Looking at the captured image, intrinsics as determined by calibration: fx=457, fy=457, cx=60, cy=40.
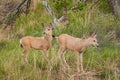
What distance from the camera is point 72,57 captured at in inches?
352

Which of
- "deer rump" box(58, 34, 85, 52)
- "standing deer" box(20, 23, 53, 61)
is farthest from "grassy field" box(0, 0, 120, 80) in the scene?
"deer rump" box(58, 34, 85, 52)

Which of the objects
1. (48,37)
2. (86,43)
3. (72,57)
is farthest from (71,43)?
(48,37)

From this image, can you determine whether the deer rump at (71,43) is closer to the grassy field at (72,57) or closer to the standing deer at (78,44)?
the standing deer at (78,44)

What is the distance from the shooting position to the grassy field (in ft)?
27.3

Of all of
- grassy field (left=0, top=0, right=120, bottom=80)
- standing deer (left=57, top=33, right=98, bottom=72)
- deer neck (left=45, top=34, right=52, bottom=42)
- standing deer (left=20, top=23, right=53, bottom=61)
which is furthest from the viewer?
deer neck (left=45, top=34, right=52, bottom=42)

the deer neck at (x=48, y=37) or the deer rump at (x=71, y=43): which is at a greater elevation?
the deer neck at (x=48, y=37)

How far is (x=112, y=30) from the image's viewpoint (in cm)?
1053

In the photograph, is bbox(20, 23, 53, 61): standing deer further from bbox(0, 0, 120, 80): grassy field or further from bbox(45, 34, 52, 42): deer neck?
bbox(0, 0, 120, 80): grassy field

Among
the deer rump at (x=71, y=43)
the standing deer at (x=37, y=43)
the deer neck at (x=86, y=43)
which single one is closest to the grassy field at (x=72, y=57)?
the standing deer at (x=37, y=43)

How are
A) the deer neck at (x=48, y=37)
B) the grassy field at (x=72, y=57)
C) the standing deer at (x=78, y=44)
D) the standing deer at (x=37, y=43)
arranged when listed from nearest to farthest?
the standing deer at (x=78, y=44) → the grassy field at (x=72, y=57) → the standing deer at (x=37, y=43) → the deer neck at (x=48, y=37)

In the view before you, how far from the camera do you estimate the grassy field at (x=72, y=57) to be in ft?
27.3

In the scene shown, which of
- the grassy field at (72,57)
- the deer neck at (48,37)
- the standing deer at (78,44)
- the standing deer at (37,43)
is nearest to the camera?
the standing deer at (78,44)

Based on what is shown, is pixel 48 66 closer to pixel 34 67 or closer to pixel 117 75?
pixel 34 67

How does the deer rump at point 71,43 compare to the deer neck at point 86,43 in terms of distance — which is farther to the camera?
the deer rump at point 71,43
